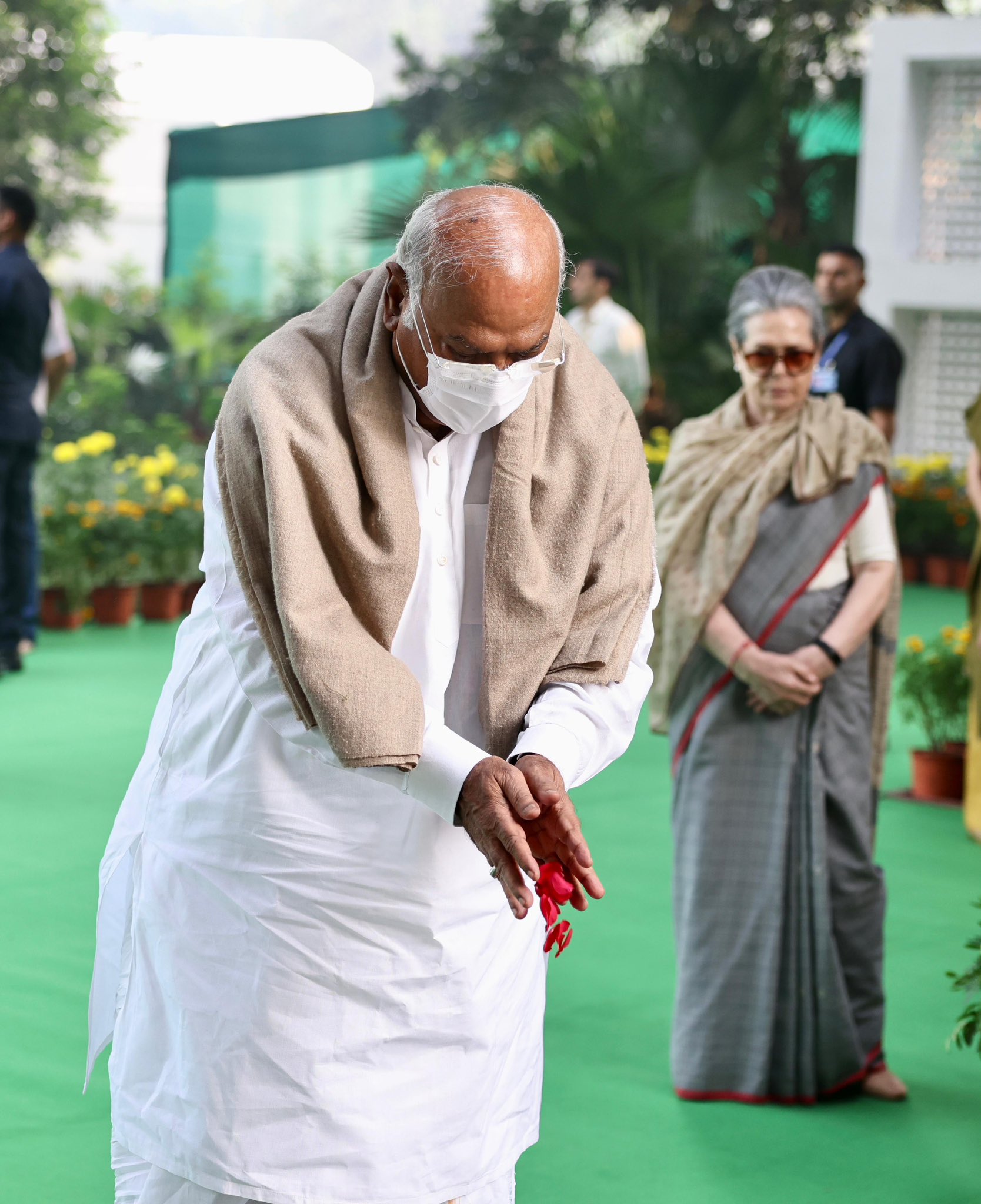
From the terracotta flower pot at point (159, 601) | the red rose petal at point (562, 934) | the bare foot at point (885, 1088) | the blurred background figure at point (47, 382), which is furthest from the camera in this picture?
the terracotta flower pot at point (159, 601)

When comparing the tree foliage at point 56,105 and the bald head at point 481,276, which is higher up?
the tree foliage at point 56,105

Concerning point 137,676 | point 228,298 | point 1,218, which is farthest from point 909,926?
point 228,298

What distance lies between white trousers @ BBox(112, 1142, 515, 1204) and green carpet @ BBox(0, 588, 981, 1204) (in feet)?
2.87

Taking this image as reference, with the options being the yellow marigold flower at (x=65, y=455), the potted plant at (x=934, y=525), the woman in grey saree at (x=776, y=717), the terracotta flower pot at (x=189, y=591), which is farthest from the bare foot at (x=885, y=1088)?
the potted plant at (x=934, y=525)

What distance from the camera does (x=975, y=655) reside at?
4953 millimetres

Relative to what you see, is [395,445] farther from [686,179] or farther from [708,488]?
[686,179]

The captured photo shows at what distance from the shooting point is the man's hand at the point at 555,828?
1.70m

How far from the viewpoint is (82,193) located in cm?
1609

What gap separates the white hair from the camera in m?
1.69

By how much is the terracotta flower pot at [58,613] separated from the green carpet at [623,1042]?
2.33 meters

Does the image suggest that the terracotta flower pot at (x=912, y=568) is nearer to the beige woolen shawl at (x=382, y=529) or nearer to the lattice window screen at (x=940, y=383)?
the lattice window screen at (x=940, y=383)

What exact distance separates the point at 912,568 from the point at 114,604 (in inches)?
216

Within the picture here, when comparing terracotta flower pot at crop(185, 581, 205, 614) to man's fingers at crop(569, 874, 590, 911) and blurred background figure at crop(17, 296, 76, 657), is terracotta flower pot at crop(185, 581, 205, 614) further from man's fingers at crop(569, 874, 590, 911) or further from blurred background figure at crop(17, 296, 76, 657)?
man's fingers at crop(569, 874, 590, 911)

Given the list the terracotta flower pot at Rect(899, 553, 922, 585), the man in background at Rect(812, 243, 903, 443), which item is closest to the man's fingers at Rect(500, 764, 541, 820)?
the man in background at Rect(812, 243, 903, 443)
